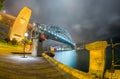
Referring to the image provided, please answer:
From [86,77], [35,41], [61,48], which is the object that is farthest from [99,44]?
[61,48]

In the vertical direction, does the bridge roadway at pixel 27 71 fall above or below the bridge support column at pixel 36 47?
below

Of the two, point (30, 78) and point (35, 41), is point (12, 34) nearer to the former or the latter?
point (35, 41)

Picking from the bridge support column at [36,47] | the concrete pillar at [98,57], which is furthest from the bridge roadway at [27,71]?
the bridge support column at [36,47]

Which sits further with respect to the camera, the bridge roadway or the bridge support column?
the bridge support column

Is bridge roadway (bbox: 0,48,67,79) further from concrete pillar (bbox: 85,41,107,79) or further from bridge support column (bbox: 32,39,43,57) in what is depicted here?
bridge support column (bbox: 32,39,43,57)

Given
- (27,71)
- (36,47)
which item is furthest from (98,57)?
(36,47)

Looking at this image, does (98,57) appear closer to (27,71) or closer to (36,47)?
(27,71)

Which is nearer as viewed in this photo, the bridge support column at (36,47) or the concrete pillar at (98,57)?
the concrete pillar at (98,57)

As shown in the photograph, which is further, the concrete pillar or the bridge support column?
the bridge support column

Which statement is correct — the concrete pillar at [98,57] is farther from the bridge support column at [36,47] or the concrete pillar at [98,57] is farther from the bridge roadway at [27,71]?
the bridge support column at [36,47]

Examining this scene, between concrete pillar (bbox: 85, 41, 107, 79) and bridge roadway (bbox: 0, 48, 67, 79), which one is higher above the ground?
concrete pillar (bbox: 85, 41, 107, 79)

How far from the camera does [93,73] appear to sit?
686 centimetres

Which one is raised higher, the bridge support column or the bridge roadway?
the bridge support column

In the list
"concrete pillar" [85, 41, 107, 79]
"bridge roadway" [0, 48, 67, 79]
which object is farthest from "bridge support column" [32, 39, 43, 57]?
"concrete pillar" [85, 41, 107, 79]
